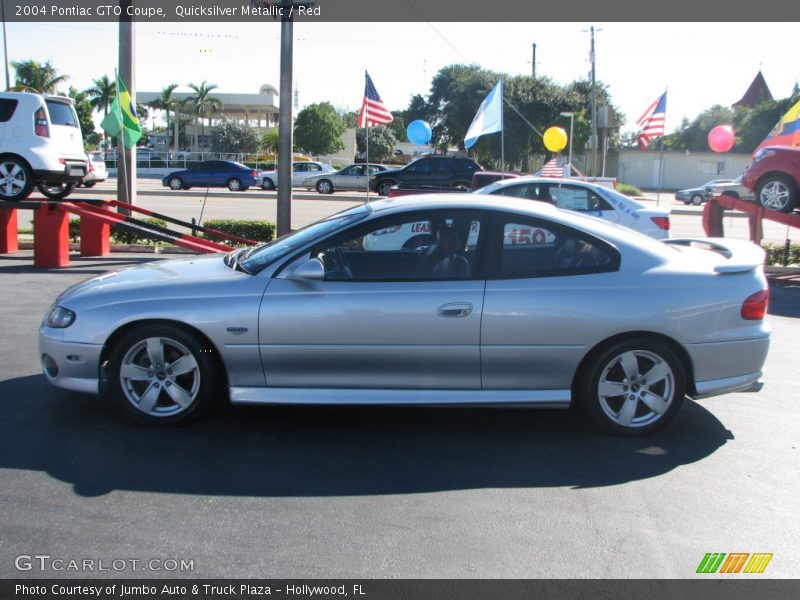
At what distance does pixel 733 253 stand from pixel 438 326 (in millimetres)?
2320

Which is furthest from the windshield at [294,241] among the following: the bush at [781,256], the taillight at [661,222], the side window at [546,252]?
the bush at [781,256]

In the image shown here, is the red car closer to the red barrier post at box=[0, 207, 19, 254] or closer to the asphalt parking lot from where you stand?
the asphalt parking lot

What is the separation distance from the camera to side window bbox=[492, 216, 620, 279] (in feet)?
16.4

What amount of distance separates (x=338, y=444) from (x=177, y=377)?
1125 mm

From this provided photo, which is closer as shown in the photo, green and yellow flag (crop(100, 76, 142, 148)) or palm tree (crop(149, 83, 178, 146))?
green and yellow flag (crop(100, 76, 142, 148))

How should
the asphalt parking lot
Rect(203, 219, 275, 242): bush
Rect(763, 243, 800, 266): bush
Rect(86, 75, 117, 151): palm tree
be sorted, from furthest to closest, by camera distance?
Rect(86, 75, 117, 151): palm tree
Rect(203, 219, 275, 242): bush
Rect(763, 243, 800, 266): bush
the asphalt parking lot

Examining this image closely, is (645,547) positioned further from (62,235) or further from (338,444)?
(62,235)

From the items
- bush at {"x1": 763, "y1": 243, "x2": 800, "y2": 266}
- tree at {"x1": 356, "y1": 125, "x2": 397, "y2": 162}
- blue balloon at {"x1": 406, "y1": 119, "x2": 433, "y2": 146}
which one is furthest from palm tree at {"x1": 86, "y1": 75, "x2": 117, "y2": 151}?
bush at {"x1": 763, "y1": 243, "x2": 800, "y2": 266}

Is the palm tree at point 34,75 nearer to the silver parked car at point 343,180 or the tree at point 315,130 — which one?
the tree at point 315,130

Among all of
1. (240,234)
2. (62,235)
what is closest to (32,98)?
(62,235)

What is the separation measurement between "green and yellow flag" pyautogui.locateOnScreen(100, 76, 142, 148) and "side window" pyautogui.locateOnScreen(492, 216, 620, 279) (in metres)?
10.8

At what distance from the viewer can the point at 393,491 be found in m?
4.20

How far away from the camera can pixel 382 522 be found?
12.6 feet

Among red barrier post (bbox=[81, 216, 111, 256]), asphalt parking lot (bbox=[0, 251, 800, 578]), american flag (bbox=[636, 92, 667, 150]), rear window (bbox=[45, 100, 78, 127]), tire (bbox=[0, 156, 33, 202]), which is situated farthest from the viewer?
american flag (bbox=[636, 92, 667, 150])
